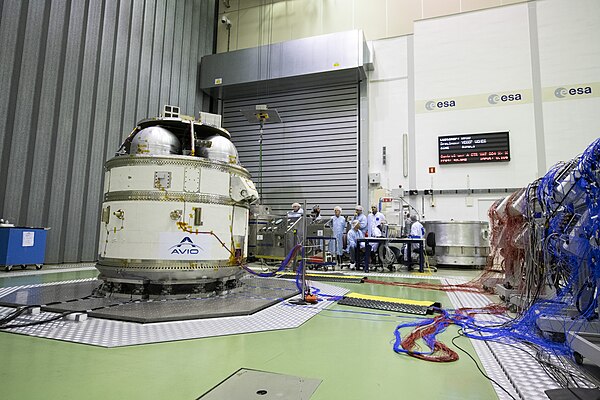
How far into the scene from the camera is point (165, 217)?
134 inches

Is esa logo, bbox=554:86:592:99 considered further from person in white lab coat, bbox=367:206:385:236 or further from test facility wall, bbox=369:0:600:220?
person in white lab coat, bbox=367:206:385:236

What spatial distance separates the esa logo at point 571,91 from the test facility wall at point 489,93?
56mm

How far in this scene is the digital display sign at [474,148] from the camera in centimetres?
872

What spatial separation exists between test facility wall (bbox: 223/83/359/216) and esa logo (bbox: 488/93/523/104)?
3532mm

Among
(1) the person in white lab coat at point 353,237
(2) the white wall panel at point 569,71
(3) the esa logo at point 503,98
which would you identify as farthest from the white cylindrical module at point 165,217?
(2) the white wall panel at point 569,71

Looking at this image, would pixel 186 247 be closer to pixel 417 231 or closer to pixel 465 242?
pixel 417 231

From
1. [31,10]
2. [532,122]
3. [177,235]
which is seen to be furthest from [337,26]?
[177,235]

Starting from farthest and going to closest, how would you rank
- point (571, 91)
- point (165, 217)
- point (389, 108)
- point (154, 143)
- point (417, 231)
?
point (389, 108), point (571, 91), point (417, 231), point (154, 143), point (165, 217)

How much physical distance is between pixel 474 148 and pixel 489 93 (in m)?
1.53

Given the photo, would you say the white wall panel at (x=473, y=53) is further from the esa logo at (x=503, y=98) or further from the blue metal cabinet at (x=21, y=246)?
the blue metal cabinet at (x=21, y=246)

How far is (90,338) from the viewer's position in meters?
2.17

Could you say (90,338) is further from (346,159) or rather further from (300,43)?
(300,43)

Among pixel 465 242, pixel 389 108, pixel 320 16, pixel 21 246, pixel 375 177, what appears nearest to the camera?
pixel 21 246

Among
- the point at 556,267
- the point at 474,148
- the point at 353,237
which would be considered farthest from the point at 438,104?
the point at 556,267
